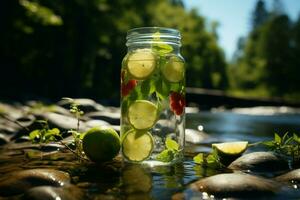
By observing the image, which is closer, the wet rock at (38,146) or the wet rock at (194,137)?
the wet rock at (38,146)

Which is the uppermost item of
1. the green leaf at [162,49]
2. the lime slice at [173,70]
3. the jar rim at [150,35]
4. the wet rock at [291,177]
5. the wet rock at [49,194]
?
the jar rim at [150,35]

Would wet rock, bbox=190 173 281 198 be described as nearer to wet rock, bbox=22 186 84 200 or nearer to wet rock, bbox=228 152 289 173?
wet rock, bbox=228 152 289 173

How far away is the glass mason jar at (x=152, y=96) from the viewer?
3584 mm

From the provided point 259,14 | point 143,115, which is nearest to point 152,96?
point 143,115

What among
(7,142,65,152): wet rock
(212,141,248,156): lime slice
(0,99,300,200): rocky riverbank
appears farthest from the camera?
(7,142,65,152): wet rock

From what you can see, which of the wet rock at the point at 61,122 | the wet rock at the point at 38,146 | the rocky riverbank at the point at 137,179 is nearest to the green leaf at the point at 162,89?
the rocky riverbank at the point at 137,179

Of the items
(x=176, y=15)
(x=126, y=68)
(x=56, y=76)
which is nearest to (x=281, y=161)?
(x=126, y=68)

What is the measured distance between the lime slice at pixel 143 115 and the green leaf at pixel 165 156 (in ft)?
0.89

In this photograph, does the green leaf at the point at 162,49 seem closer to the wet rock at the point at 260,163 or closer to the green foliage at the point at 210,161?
the green foliage at the point at 210,161

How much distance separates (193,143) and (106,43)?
3249 centimetres

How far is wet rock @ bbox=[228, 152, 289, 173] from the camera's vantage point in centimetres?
381

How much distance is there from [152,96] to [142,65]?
1.03 feet

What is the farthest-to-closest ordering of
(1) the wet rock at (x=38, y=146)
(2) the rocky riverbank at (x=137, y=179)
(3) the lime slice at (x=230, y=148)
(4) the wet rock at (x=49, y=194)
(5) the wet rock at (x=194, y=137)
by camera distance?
(5) the wet rock at (x=194, y=137) → (1) the wet rock at (x=38, y=146) → (3) the lime slice at (x=230, y=148) → (2) the rocky riverbank at (x=137, y=179) → (4) the wet rock at (x=49, y=194)

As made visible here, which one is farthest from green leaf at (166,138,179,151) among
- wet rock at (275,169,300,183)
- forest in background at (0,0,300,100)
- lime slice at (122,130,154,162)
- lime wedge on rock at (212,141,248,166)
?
forest in background at (0,0,300,100)
